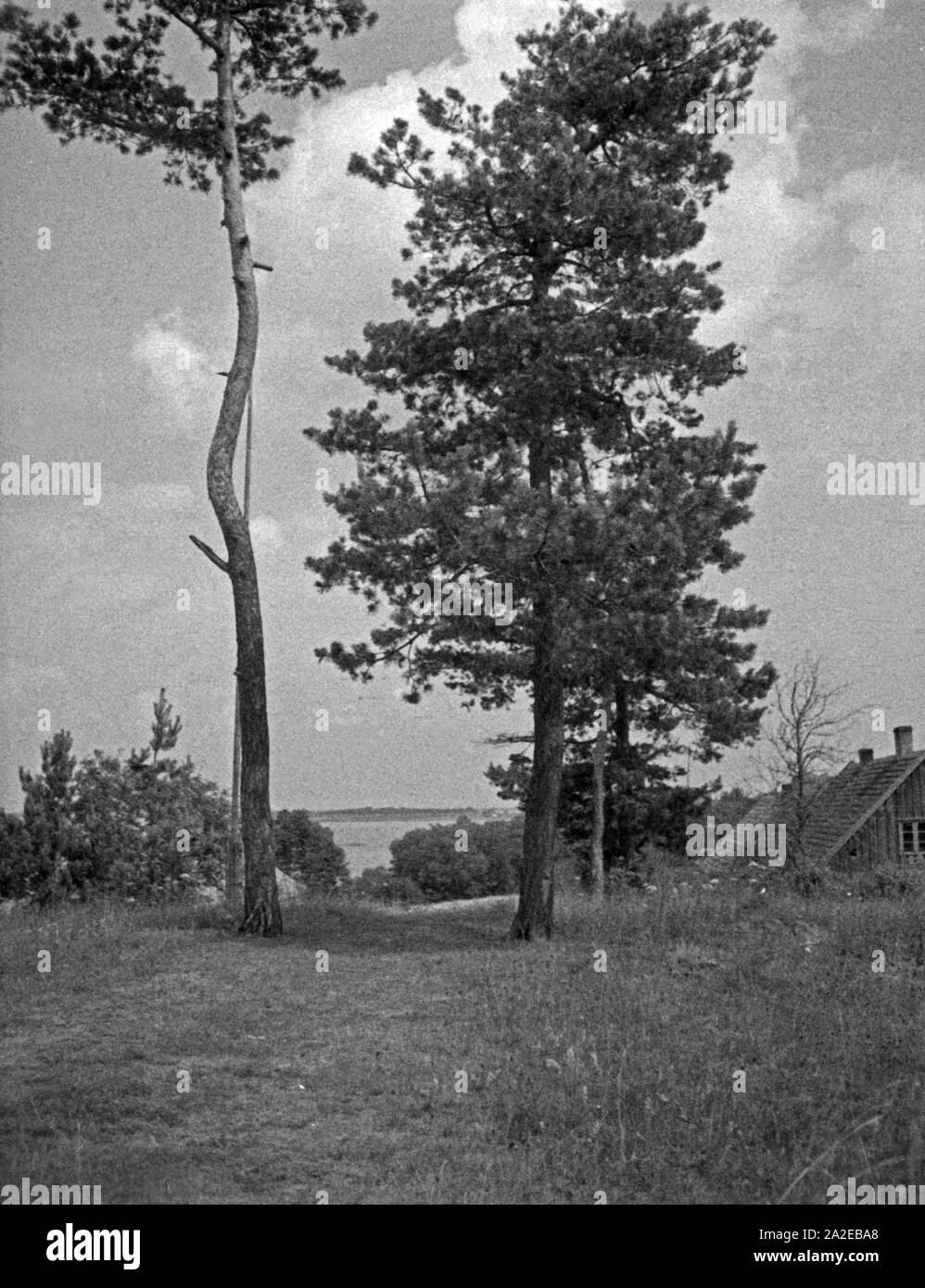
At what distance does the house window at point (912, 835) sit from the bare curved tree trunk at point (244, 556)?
89.1 feet

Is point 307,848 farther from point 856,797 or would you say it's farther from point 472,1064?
point 472,1064

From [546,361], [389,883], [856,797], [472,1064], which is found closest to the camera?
[472,1064]

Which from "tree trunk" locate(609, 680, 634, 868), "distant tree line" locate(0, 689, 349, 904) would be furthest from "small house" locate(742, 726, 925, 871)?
"distant tree line" locate(0, 689, 349, 904)

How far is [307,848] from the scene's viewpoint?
5038 cm

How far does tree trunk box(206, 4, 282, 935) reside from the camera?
52.2 feet

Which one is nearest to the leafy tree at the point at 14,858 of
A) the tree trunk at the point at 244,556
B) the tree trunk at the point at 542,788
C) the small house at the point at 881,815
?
the tree trunk at the point at 244,556

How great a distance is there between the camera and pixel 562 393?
16156 mm

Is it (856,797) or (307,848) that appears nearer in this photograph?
(856,797)

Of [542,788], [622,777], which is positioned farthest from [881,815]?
[542,788]

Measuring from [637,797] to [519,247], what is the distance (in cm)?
1666

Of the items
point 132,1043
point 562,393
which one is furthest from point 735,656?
point 132,1043

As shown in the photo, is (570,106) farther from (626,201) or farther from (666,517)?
(666,517)

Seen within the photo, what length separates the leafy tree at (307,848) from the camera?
4847 centimetres

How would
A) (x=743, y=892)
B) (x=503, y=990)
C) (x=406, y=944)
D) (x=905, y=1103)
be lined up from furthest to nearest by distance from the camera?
(x=743, y=892) → (x=406, y=944) → (x=503, y=990) → (x=905, y=1103)
